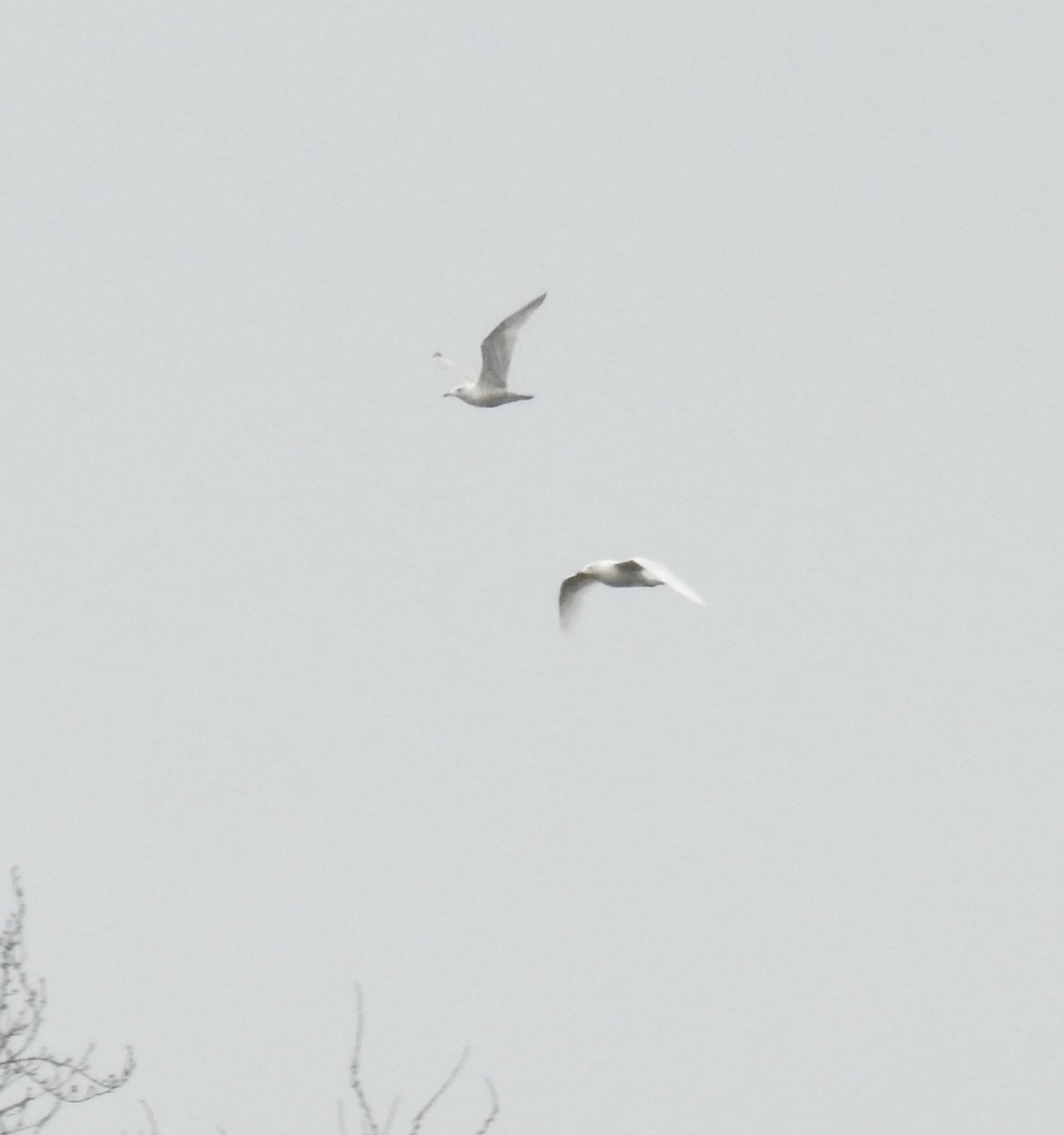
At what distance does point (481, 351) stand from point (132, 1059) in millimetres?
18165

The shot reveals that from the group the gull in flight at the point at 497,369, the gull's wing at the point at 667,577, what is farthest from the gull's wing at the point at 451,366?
the gull's wing at the point at 667,577

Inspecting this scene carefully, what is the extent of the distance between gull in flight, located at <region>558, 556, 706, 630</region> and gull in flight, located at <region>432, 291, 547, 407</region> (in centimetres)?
886

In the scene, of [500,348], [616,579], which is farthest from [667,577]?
[500,348]

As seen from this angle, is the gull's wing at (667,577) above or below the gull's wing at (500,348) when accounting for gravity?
below

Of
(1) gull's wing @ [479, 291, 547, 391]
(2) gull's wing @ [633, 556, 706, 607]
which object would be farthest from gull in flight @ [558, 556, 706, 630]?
(1) gull's wing @ [479, 291, 547, 391]

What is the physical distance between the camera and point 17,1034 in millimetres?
15531

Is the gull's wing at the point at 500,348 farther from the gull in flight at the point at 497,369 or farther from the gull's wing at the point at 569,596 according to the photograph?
the gull's wing at the point at 569,596

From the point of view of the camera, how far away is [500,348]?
33.2m

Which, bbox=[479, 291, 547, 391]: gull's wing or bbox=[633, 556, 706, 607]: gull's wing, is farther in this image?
bbox=[479, 291, 547, 391]: gull's wing

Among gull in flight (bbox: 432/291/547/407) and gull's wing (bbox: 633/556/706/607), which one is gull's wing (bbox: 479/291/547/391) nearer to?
gull in flight (bbox: 432/291/547/407)

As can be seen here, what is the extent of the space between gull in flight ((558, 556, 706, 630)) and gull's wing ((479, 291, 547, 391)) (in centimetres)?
872

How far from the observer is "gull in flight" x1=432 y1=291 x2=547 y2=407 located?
1276 inches

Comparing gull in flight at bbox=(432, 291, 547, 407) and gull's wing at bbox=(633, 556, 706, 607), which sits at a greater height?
gull in flight at bbox=(432, 291, 547, 407)

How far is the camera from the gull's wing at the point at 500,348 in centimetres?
3225
